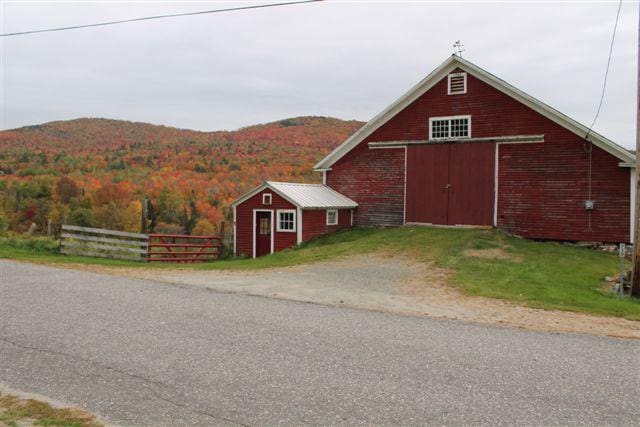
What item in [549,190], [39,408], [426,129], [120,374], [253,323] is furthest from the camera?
[426,129]

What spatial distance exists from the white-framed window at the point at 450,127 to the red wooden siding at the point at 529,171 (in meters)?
0.19

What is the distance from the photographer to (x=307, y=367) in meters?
6.45

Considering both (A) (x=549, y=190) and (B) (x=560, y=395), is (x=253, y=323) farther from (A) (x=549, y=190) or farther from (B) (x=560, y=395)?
(A) (x=549, y=190)

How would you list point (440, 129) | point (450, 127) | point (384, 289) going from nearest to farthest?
point (384, 289) → point (450, 127) → point (440, 129)

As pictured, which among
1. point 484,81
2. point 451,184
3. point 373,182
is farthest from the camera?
point 373,182

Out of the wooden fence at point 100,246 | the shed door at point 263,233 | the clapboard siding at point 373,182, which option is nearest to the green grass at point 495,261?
the wooden fence at point 100,246

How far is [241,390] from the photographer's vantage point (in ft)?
19.0

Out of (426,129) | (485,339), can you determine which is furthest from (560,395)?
(426,129)

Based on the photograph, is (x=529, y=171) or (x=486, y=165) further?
(x=486, y=165)

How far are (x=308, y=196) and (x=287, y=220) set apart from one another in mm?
1364

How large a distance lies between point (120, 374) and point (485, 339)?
478 cm

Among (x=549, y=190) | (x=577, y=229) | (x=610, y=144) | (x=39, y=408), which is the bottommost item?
(x=39, y=408)

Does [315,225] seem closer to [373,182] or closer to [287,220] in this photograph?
[287,220]

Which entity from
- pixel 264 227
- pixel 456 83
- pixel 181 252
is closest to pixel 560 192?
pixel 456 83
